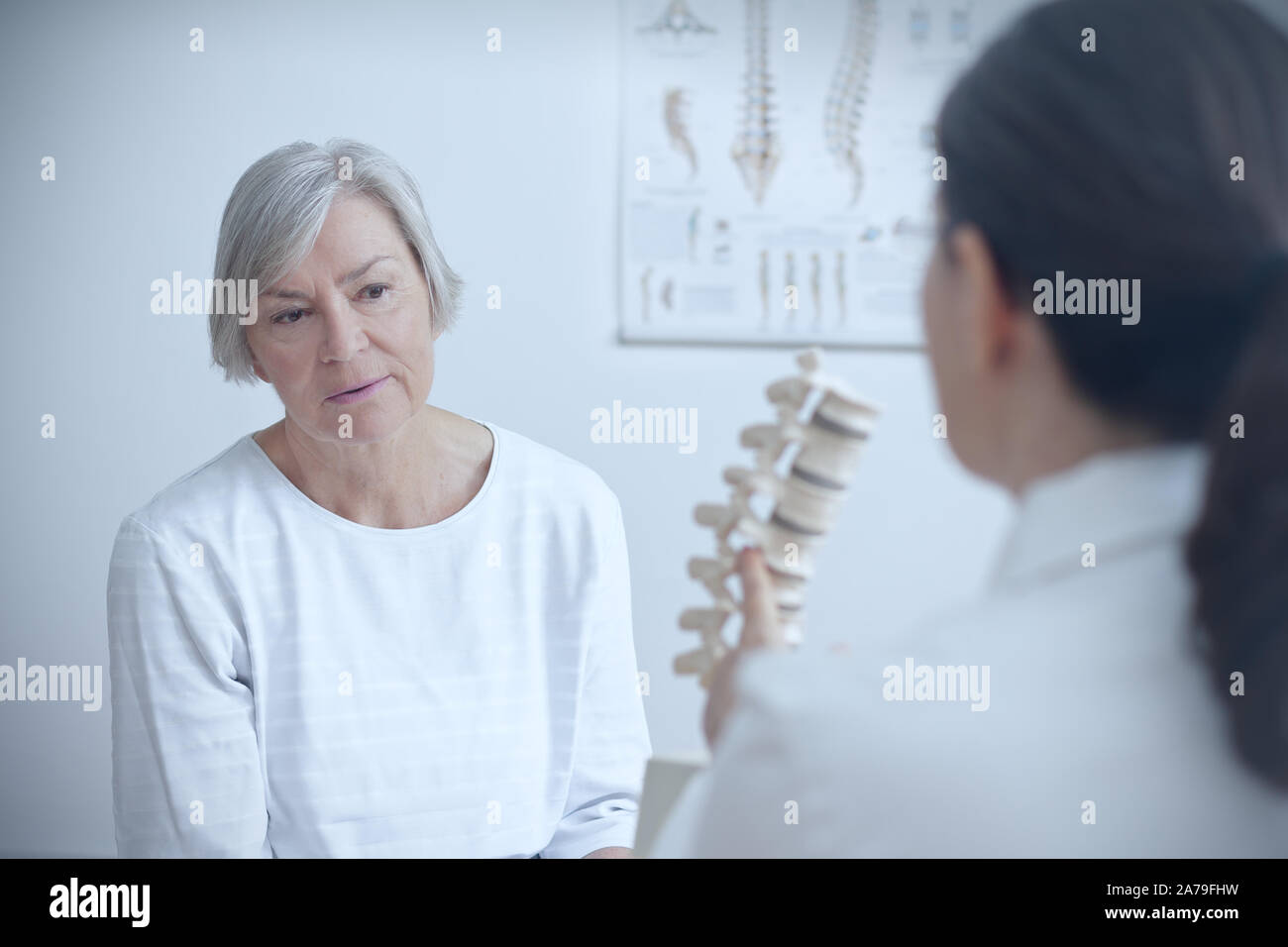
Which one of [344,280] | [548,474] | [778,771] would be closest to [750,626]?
[778,771]

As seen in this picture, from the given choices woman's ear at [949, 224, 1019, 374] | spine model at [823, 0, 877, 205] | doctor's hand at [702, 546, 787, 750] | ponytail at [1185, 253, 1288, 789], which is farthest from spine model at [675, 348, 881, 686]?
spine model at [823, 0, 877, 205]

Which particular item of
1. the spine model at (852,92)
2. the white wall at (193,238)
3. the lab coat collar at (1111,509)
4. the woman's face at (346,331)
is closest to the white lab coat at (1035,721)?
the lab coat collar at (1111,509)

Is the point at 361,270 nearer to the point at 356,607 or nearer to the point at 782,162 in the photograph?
the point at 356,607

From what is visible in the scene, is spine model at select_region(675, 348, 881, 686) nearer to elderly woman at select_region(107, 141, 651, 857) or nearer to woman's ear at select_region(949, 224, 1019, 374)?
woman's ear at select_region(949, 224, 1019, 374)

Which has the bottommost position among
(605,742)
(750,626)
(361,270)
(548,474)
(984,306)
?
(605,742)

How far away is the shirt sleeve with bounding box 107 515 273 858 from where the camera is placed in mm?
1035

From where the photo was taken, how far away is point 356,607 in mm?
1122

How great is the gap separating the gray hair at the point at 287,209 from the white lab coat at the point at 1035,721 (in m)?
0.74

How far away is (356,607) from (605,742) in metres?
0.33

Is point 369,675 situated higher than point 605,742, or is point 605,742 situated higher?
point 369,675

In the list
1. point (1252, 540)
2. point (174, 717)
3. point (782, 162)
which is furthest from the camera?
point (782, 162)

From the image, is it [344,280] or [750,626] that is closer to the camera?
[750,626]

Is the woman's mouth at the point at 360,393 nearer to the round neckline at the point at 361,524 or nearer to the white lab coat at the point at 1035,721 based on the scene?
the round neckline at the point at 361,524

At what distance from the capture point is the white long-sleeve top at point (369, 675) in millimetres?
1046
